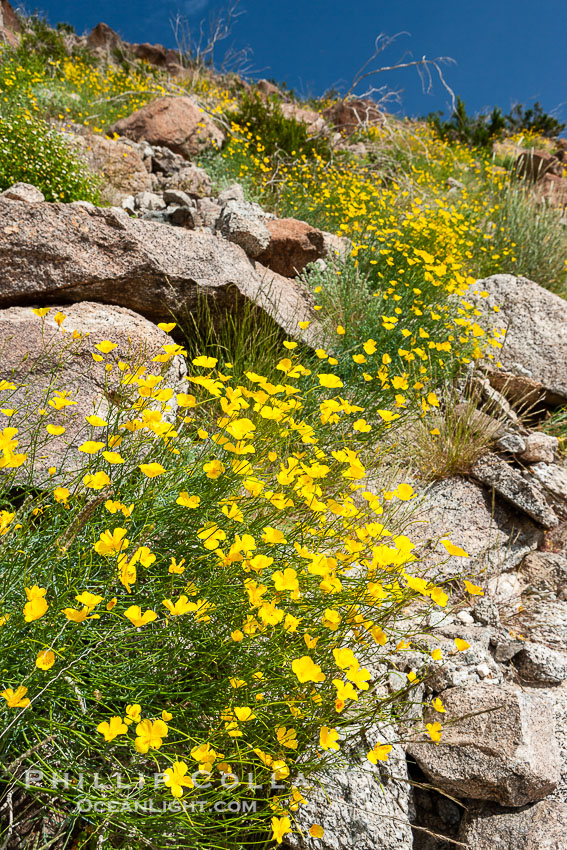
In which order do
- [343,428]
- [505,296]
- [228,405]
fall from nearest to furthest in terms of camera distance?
[228,405] < [343,428] < [505,296]

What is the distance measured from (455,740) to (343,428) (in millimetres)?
1768

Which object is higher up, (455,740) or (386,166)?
(386,166)

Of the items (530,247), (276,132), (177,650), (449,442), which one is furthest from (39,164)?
(530,247)

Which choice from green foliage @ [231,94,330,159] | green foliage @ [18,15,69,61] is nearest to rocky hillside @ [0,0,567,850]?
green foliage @ [231,94,330,159]

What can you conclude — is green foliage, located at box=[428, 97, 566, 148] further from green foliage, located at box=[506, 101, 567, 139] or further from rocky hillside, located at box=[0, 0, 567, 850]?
rocky hillside, located at box=[0, 0, 567, 850]

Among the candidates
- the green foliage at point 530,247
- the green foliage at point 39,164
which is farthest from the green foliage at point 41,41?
the green foliage at point 530,247

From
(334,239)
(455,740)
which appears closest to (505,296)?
(334,239)

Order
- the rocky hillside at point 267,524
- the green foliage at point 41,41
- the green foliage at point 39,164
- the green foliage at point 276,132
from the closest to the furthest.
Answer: the rocky hillside at point 267,524 < the green foliage at point 39,164 < the green foliage at point 276,132 < the green foliage at point 41,41

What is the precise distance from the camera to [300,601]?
161 centimetres

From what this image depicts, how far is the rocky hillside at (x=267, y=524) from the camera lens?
1335 millimetres

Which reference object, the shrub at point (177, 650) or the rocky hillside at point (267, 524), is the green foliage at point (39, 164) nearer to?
the rocky hillside at point (267, 524)

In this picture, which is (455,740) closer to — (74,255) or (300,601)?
(300,601)

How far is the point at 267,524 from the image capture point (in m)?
1.91

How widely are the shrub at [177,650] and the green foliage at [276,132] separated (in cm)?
726
